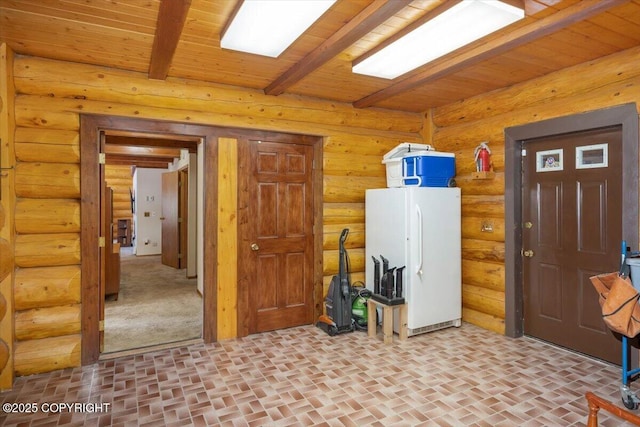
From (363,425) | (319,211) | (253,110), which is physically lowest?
(363,425)

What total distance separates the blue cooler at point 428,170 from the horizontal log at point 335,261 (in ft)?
3.49

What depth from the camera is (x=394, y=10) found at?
2.30m

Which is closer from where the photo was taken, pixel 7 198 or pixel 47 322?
pixel 7 198

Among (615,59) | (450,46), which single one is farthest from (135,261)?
(615,59)

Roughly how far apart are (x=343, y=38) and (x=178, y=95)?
6.03 feet

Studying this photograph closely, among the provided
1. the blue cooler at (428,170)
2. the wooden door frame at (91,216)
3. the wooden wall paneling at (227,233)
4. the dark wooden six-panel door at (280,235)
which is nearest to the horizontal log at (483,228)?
the blue cooler at (428,170)

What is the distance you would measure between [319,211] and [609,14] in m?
3.00

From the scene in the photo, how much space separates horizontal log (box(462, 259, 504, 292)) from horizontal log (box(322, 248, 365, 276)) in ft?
4.00

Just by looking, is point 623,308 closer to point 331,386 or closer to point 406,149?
point 331,386

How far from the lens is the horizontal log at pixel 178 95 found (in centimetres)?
321

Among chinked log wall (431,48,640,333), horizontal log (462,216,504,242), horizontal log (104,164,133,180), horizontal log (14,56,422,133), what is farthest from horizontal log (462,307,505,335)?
horizontal log (104,164,133,180)

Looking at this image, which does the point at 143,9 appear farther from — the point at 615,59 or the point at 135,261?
the point at 135,261

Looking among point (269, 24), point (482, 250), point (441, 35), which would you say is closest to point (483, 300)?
point (482, 250)

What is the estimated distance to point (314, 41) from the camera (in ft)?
9.64
